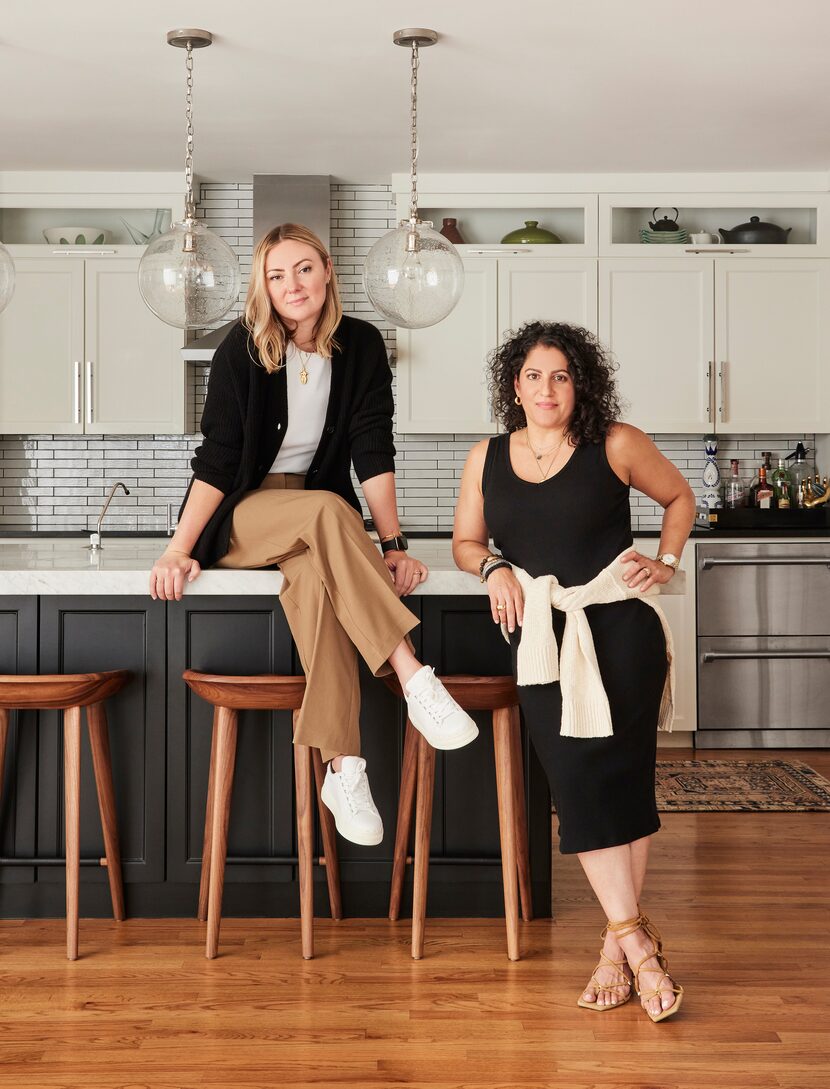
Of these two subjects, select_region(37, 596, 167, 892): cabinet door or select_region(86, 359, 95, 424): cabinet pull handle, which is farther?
select_region(86, 359, 95, 424): cabinet pull handle

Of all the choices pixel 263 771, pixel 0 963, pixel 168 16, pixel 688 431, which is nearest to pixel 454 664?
pixel 263 771

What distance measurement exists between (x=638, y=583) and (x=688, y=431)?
123 inches

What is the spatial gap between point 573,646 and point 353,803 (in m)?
0.61

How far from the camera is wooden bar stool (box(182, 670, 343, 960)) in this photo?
8.57 ft

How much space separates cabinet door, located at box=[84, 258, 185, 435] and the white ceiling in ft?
1.85

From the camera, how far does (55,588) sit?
2.79 m

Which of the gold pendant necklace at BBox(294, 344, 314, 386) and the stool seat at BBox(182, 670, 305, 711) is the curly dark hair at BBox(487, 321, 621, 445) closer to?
the gold pendant necklace at BBox(294, 344, 314, 386)

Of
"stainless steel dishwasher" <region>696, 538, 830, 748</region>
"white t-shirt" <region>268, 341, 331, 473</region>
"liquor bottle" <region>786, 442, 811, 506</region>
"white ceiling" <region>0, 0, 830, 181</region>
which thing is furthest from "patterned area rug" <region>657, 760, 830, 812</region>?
"white ceiling" <region>0, 0, 830, 181</region>

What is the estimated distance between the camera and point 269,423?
9.06 ft

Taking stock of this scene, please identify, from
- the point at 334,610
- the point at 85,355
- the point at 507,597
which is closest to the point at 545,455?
the point at 507,597

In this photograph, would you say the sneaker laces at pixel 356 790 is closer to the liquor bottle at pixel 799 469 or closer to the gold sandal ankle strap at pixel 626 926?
the gold sandal ankle strap at pixel 626 926

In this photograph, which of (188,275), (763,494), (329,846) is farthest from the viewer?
(763,494)

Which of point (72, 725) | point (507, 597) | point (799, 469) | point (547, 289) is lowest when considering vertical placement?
point (72, 725)

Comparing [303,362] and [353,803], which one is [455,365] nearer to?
[303,362]
